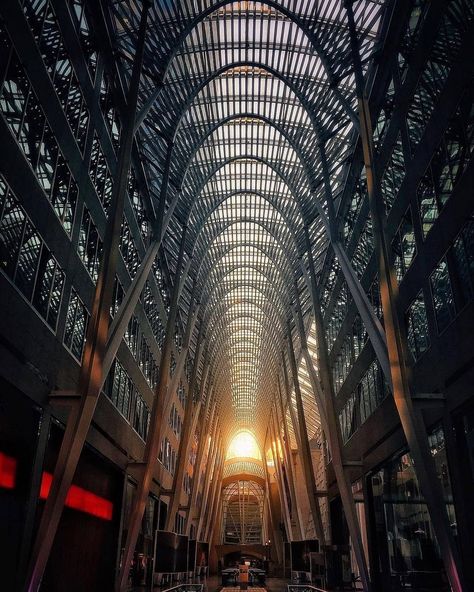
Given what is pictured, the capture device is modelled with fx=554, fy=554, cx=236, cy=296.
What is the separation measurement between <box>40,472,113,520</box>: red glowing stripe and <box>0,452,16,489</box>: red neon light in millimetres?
3208

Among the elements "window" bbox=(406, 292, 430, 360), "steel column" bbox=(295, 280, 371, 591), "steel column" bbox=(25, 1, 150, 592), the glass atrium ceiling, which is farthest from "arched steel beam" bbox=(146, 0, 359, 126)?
"window" bbox=(406, 292, 430, 360)

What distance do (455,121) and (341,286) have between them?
19223 mm

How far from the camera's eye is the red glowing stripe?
54.6 feet

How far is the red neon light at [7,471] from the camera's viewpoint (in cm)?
1248

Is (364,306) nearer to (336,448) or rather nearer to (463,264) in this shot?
(463,264)

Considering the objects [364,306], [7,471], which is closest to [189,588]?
[7,471]

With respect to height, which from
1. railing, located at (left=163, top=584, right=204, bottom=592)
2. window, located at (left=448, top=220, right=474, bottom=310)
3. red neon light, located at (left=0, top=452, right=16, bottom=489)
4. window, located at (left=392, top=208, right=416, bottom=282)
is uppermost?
window, located at (left=392, top=208, right=416, bottom=282)

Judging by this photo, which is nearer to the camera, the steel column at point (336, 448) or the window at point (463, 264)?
the window at point (463, 264)

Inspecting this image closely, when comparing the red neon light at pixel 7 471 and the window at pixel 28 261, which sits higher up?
the window at pixel 28 261

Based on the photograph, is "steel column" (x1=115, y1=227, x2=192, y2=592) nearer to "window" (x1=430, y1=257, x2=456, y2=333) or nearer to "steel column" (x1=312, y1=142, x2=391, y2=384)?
"steel column" (x1=312, y1=142, x2=391, y2=384)

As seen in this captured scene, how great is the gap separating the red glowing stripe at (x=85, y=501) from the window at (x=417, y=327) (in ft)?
39.5

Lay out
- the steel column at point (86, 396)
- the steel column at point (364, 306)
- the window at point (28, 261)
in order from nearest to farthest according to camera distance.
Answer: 1. the window at point (28, 261)
2. the steel column at point (86, 396)
3. the steel column at point (364, 306)

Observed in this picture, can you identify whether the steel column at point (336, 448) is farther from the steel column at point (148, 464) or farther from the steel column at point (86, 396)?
the steel column at point (86, 396)

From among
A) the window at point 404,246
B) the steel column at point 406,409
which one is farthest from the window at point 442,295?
the window at point 404,246
